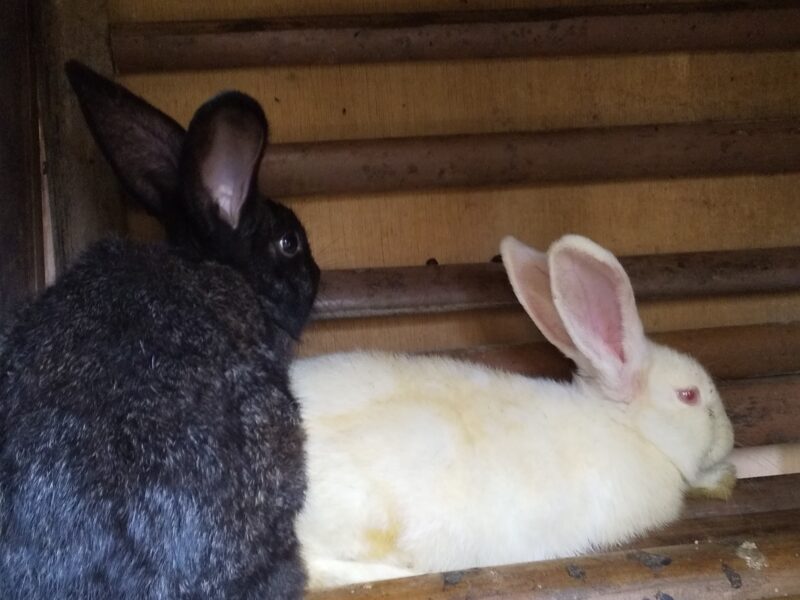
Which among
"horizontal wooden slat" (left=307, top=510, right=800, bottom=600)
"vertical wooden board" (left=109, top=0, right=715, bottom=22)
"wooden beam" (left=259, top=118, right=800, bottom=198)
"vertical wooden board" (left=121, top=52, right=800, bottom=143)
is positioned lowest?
"horizontal wooden slat" (left=307, top=510, right=800, bottom=600)

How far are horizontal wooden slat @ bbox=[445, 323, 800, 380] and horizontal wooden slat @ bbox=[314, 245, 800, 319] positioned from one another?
0.33 ft

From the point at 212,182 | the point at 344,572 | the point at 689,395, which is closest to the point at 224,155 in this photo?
the point at 212,182

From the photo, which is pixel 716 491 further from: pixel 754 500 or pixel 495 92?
pixel 495 92

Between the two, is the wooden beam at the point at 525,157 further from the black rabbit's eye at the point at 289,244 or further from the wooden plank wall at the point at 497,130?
the black rabbit's eye at the point at 289,244

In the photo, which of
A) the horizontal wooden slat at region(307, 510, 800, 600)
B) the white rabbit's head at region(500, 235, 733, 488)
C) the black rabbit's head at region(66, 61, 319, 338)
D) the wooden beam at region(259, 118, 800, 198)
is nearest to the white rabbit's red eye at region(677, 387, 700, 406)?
the white rabbit's head at region(500, 235, 733, 488)

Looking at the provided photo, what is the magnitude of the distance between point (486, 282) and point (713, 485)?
64cm

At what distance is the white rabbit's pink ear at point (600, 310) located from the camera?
1.63 metres

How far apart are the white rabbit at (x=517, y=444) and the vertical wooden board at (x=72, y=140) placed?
25.3 inches

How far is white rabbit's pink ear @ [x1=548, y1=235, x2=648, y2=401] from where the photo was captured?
1.63 meters

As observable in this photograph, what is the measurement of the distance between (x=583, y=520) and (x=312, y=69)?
1200 mm

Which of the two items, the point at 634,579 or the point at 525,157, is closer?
the point at 634,579

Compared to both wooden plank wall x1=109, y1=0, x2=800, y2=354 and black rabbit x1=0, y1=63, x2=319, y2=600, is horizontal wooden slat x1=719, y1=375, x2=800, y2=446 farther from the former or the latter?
black rabbit x1=0, y1=63, x2=319, y2=600

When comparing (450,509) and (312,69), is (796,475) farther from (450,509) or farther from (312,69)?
(312,69)

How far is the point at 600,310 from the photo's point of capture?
1.70m
